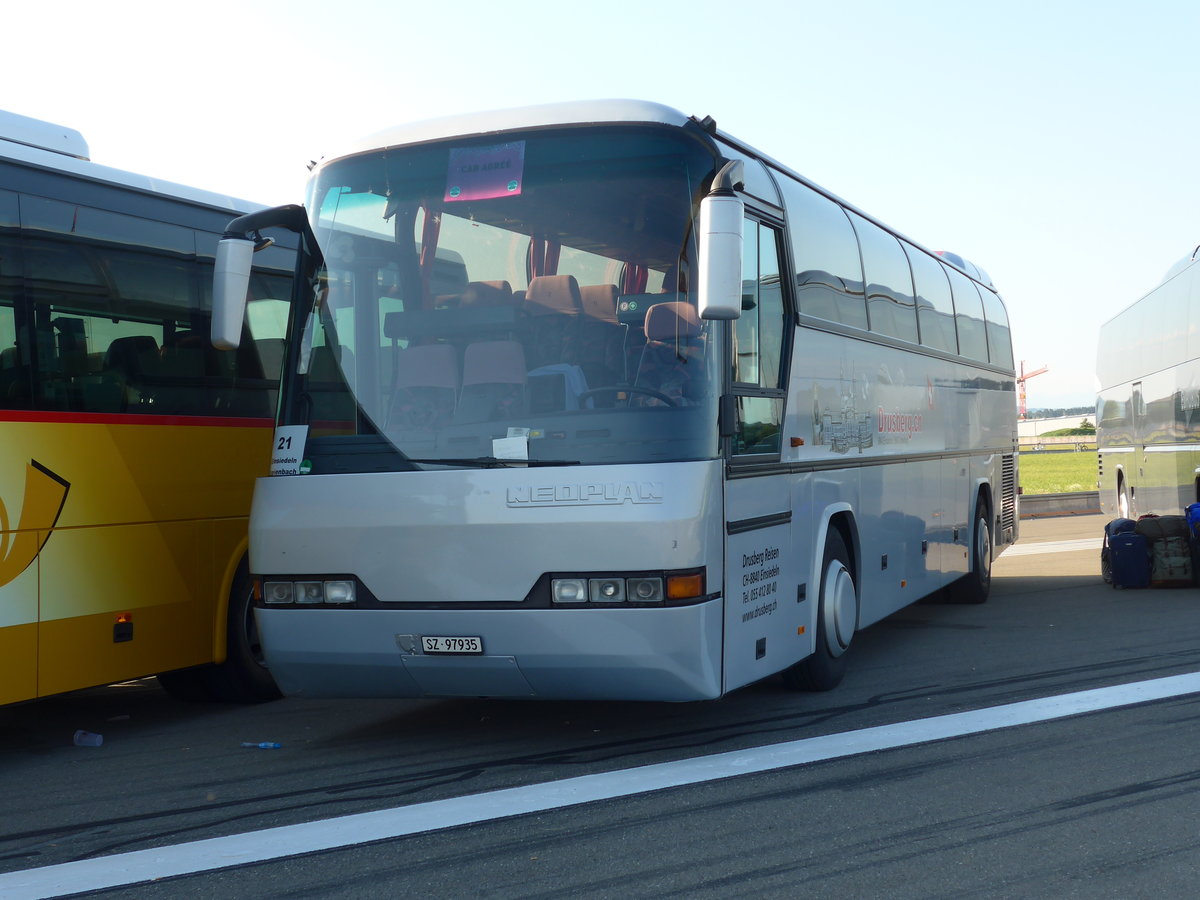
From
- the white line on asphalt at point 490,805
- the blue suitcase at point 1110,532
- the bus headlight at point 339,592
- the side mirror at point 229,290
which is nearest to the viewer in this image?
the white line on asphalt at point 490,805

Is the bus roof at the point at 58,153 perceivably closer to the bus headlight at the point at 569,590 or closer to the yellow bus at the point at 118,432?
the yellow bus at the point at 118,432

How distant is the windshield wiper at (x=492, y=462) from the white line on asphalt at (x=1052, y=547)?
14.4m

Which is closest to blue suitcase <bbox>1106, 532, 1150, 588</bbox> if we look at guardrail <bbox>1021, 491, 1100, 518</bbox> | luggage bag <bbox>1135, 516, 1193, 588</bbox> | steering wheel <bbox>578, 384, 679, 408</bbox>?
luggage bag <bbox>1135, 516, 1193, 588</bbox>

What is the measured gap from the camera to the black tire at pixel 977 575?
13516mm

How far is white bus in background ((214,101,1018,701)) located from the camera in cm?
622

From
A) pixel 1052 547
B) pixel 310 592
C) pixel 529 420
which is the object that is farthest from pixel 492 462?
pixel 1052 547

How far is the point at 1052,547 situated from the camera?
2061cm

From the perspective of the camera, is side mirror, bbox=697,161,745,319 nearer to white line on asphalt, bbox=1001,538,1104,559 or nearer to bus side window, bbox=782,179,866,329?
bus side window, bbox=782,179,866,329

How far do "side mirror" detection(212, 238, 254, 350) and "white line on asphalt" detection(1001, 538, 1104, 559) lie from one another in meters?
14.6

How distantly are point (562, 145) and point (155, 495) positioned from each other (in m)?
3.32

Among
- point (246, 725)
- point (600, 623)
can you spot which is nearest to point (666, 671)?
point (600, 623)

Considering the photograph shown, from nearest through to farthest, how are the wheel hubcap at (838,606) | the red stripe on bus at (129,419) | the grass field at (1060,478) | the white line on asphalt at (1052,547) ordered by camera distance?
the red stripe on bus at (129,419) < the wheel hubcap at (838,606) < the white line on asphalt at (1052,547) < the grass field at (1060,478)

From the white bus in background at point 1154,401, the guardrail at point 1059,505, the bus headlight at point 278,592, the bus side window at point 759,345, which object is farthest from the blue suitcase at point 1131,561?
the guardrail at point 1059,505

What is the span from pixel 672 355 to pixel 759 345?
3.22 ft
